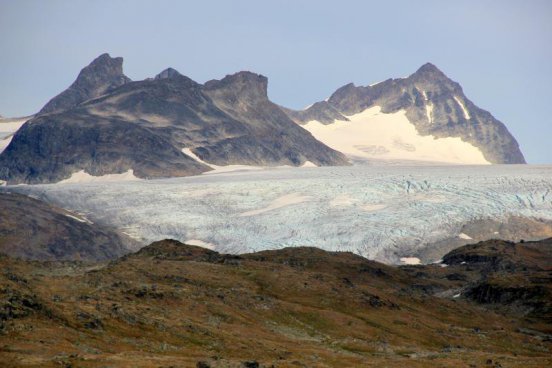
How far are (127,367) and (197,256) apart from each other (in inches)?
3893

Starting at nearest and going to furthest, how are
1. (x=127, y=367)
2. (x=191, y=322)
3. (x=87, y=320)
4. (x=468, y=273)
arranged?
(x=127, y=367) → (x=87, y=320) → (x=191, y=322) → (x=468, y=273)

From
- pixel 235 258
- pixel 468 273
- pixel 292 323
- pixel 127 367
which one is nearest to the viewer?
pixel 127 367

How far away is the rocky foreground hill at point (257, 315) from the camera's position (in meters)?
72.4

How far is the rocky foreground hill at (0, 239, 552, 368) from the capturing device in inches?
2852

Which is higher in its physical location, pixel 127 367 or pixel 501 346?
pixel 127 367

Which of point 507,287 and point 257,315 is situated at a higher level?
point 257,315

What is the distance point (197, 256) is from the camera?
158750 millimetres

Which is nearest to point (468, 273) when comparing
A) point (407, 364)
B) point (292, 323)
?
point (292, 323)

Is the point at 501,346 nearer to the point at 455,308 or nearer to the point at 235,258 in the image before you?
the point at 455,308

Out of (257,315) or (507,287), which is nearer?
(257,315)

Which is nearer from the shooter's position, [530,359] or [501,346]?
[530,359]

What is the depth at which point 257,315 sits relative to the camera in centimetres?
10506

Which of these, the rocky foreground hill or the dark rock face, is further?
the dark rock face

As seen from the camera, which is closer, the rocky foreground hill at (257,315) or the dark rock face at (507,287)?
the rocky foreground hill at (257,315)
